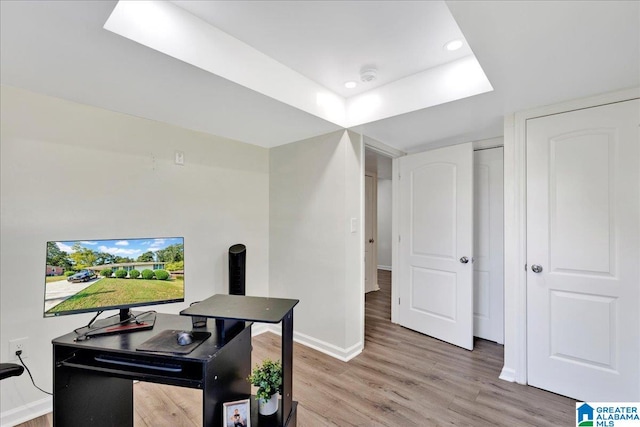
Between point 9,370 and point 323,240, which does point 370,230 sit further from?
point 9,370

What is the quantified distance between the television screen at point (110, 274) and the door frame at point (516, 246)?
242 cm

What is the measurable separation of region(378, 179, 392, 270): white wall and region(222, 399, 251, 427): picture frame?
554cm

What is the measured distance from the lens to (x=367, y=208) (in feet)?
16.5

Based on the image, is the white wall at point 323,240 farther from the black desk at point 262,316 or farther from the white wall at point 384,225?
the white wall at point 384,225

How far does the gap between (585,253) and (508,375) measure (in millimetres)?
1102

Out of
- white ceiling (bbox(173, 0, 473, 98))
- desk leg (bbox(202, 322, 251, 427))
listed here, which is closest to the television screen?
desk leg (bbox(202, 322, 251, 427))

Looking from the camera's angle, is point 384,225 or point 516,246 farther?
point 384,225

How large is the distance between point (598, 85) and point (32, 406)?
413 cm

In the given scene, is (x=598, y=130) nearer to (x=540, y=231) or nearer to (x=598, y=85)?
(x=598, y=85)

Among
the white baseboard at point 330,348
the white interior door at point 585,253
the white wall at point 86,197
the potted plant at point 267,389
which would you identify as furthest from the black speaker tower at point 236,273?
the white interior door at point 585,253

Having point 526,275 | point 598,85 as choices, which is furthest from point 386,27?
point 526,275

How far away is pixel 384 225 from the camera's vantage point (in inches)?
260

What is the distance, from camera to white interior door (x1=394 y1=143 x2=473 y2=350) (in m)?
2.78

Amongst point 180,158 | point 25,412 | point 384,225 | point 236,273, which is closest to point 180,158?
point 180,158
